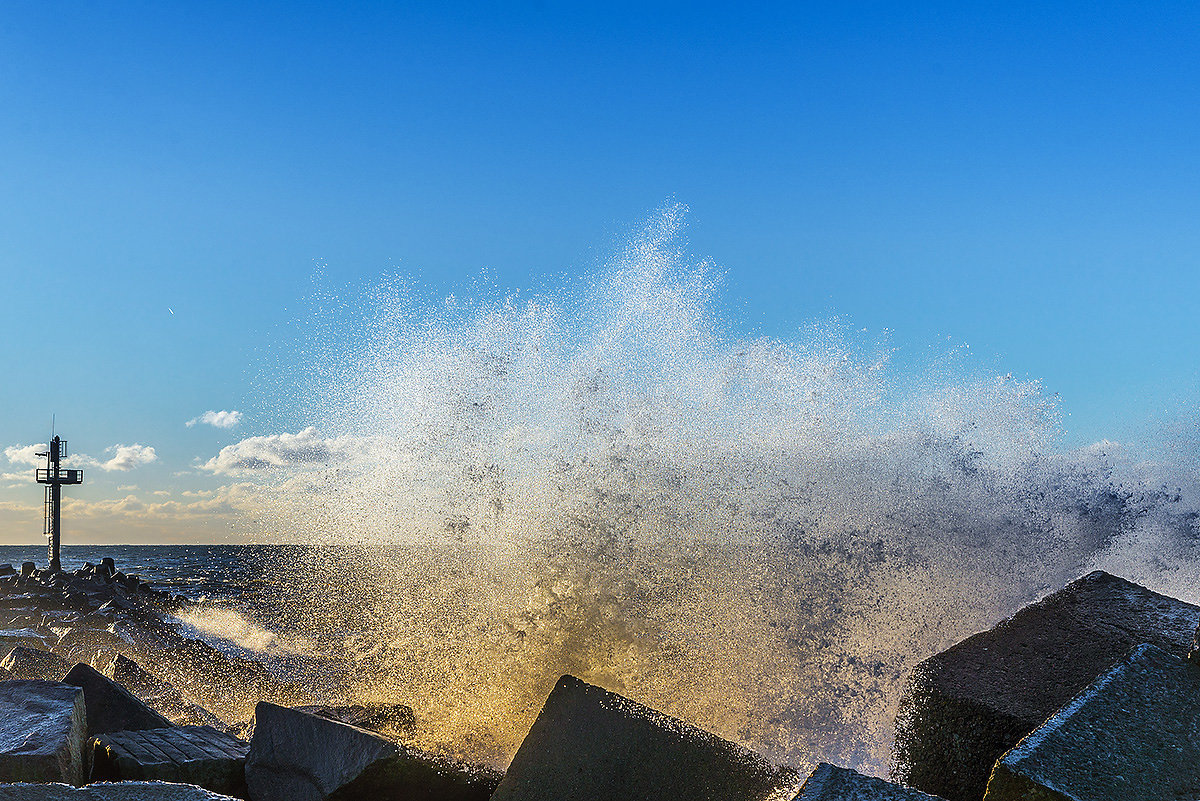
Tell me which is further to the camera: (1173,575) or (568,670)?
(1173,575)

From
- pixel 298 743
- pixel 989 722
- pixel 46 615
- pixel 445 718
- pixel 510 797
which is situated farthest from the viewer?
pixel 46 615

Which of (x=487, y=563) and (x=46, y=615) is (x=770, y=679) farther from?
(x=46, y=615)

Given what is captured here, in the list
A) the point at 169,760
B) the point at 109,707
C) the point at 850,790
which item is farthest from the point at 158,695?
the point at 850,790

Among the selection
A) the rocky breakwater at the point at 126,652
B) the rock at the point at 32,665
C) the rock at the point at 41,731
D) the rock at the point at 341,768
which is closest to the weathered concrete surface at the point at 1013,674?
the rock at the point at 341,768

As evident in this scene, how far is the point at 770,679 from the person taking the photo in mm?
6438

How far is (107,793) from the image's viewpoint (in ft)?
8.45

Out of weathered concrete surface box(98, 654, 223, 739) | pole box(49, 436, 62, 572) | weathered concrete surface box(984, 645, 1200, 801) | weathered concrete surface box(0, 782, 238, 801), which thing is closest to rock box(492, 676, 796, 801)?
weathered concrete surface box(984, 645, 1200, 801)

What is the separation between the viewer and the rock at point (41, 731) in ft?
11.1

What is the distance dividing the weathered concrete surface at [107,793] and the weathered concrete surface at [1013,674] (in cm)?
268

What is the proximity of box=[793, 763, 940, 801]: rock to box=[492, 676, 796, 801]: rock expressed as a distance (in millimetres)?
802

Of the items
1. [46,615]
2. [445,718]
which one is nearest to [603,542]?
[445,718]

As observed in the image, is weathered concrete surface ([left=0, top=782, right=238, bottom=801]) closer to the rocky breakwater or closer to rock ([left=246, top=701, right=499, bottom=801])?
rock ([left=246, top=701, right=499, bottom=801])

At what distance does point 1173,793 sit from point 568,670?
453cm

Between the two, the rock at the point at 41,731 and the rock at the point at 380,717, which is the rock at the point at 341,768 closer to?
the rock at the point at 41,731
